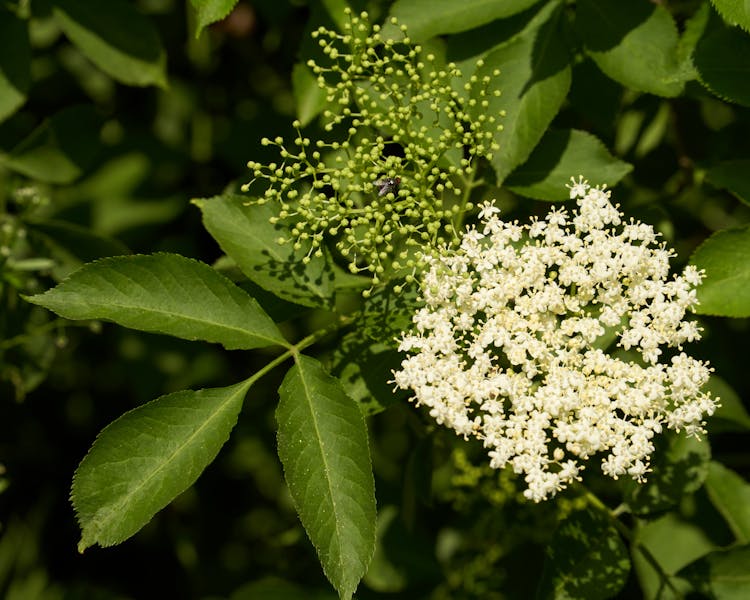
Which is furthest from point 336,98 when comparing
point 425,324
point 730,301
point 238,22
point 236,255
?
point 238,22

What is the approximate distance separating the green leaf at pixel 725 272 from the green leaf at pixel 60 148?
2239 mm

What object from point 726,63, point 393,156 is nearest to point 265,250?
point 393,156

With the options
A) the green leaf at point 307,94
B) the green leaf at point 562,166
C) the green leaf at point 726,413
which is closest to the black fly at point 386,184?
the green leaf at point 562,166

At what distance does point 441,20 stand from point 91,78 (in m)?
2.50

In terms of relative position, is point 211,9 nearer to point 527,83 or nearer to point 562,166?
point 527,83

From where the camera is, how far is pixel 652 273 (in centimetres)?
230

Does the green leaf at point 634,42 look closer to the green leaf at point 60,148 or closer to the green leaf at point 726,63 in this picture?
the green leaf at point 726,63

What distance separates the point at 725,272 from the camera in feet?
8.01

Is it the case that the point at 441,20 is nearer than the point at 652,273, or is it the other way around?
the point at 652,273

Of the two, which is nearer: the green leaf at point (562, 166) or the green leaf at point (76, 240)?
the green leaf at point (562, 166)

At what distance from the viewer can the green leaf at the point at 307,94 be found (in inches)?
111

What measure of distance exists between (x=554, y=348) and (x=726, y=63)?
3.17ft

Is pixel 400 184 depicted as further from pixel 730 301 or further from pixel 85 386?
pixel 85 386

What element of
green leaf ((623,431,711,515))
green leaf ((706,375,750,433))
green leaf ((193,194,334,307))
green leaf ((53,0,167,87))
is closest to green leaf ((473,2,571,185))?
green leaf ((193,194,334,307))
